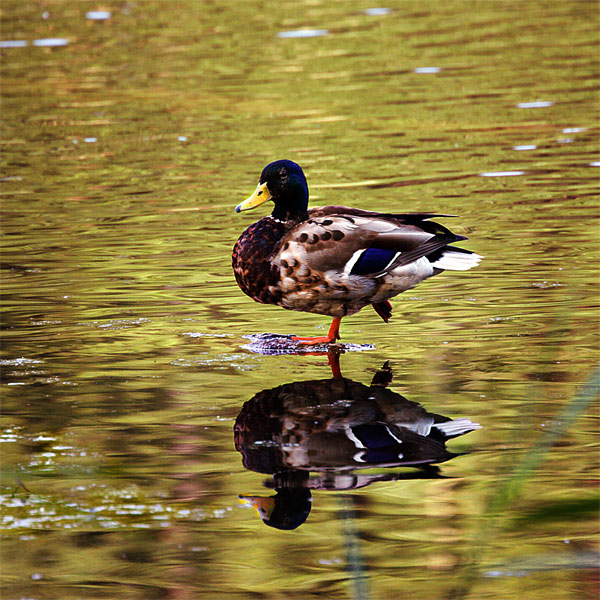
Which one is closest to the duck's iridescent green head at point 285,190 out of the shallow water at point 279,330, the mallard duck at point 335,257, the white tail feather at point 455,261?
the mallard duck at point 335,257

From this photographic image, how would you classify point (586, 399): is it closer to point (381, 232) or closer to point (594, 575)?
point (594, 575)

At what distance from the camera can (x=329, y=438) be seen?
15.8 feet

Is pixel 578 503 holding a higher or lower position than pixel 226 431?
higher

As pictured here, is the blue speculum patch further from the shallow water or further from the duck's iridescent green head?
the duck's iridescent green head

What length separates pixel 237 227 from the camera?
390 inches

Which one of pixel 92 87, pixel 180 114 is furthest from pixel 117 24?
pixel 180 114

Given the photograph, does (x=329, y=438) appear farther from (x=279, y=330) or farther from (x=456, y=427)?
(x=279, y=330)

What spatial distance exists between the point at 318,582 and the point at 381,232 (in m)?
2.99

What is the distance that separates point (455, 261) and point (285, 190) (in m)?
1.06

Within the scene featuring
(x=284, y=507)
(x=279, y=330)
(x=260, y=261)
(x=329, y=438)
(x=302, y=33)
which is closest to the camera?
(x=284, y=507)

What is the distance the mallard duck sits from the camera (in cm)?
614

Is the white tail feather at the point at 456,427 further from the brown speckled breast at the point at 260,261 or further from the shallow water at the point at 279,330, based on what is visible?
the brown speckled breast at the point at 260,261

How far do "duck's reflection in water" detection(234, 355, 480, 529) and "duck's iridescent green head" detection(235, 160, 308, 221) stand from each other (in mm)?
1286

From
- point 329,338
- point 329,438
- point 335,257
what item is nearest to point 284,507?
point 329,438
